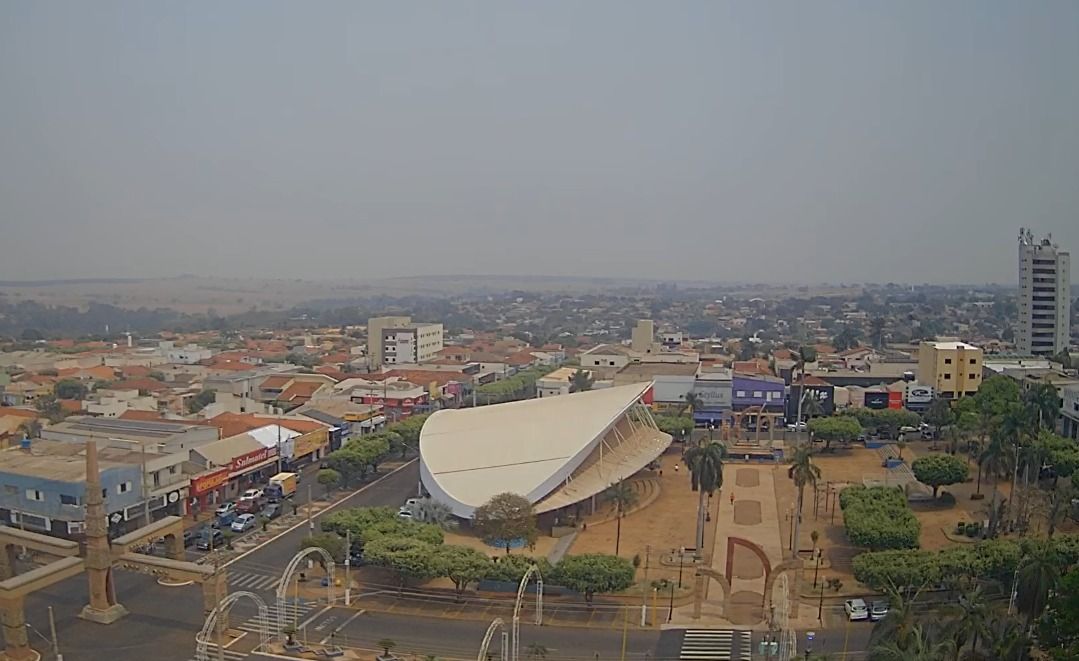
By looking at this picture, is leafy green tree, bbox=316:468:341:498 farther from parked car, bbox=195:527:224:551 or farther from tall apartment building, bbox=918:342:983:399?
tall apartment building, bbox=918:342:983:399

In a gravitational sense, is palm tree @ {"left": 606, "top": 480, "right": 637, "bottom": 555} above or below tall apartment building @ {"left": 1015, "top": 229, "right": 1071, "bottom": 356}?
below

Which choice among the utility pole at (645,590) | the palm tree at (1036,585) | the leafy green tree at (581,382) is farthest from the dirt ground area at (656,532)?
the leafy green tree at (581,382)

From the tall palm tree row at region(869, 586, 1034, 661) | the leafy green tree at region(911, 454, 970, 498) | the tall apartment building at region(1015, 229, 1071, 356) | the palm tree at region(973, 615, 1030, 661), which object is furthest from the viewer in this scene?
the tall apartment building at region(1015, 229, 1071, 356)

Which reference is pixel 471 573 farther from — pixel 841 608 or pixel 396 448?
pixel 396 448

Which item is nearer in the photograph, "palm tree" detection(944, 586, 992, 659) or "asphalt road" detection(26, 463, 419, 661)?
"palm tree" detection(944, 586, 992, 659)

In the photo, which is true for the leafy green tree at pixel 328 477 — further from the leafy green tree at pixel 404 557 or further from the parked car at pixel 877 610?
the parked car at pixel 877 610

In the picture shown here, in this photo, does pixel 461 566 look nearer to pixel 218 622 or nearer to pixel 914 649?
pixel 218 622

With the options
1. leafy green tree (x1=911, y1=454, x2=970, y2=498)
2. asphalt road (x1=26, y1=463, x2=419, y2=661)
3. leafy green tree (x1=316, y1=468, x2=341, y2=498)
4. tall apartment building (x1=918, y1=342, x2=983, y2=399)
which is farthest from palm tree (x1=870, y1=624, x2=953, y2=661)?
tall apartment building (x1=918, y1=342, x2=983, y2=399)

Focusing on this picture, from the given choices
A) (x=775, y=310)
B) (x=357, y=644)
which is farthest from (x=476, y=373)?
(x=775, y=310)
